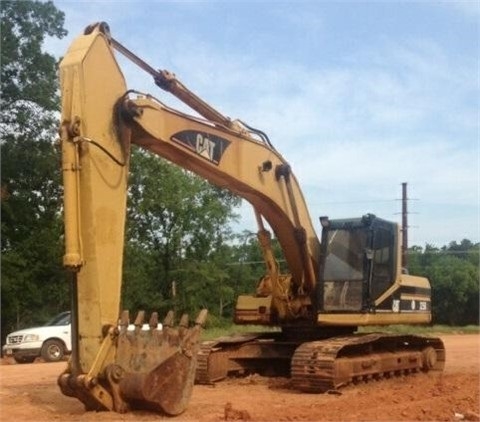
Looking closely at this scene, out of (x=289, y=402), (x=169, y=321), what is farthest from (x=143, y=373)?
(x=289, y=402)

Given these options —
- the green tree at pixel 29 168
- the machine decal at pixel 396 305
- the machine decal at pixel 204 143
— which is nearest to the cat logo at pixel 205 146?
the machine decal at pixel 204 143

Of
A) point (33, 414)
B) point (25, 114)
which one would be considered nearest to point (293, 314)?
point (33, 414)

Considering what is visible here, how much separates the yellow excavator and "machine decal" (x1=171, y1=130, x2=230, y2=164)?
2 centimetres

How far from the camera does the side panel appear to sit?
28.5 feet

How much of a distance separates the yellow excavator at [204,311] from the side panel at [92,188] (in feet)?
0.04

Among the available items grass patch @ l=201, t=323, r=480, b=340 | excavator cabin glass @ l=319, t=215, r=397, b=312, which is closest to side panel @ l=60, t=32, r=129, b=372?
excavator cabin glass @ l=319, t=215, r=397, b=312

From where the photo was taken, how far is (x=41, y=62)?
33.9 m

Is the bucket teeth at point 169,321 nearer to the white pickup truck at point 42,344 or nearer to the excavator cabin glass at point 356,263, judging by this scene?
the excavator cabin glass at point 356,263

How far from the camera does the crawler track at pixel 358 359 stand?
1161cm

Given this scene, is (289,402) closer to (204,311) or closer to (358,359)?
(358,359)

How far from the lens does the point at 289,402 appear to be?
1081 centimetres

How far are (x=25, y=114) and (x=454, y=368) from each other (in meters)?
21.8

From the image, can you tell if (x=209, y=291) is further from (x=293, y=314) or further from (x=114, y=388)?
(x=114, y=388)

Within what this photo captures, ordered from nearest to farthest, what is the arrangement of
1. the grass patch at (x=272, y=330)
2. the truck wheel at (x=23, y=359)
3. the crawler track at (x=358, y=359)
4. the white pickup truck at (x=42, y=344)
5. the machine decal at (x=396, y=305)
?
1. the crawler track at (x=358, y=359)
2. the machine decal at (x=396, y=305)
3. the grass patch at (x=272, y=330)
4. the white pickup truck at (x=42, y=344)
5. the truck wheel at (x=23, y=359)
